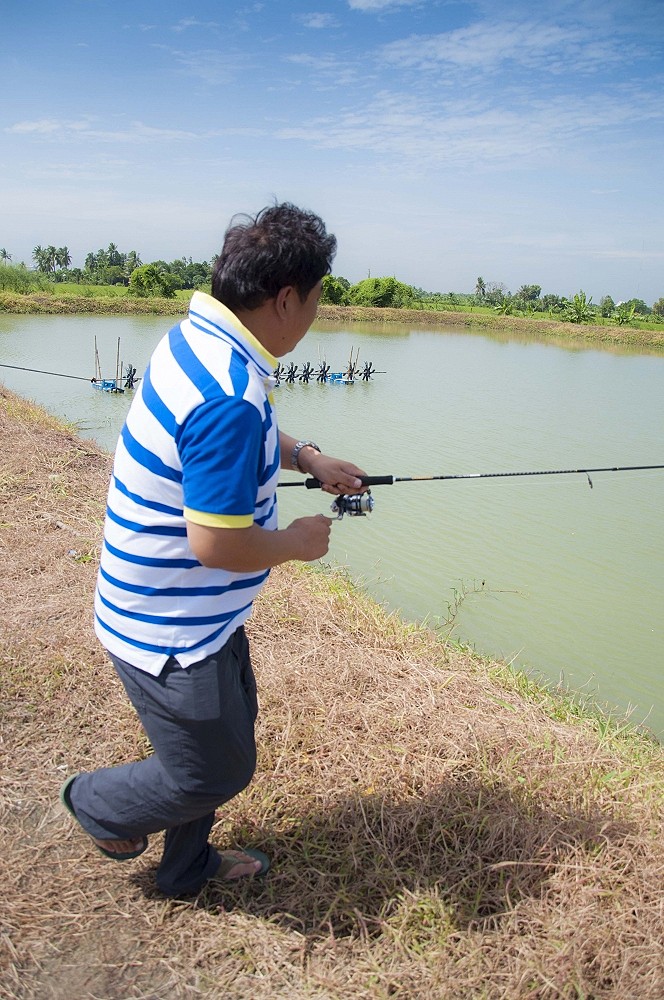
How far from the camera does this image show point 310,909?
5.46ft

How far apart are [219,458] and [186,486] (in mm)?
87

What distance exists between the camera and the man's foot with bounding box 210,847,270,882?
171 cm

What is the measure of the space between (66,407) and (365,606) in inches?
375

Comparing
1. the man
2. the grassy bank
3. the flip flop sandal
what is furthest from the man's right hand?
the grassy bank

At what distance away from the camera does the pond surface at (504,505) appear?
4344mm

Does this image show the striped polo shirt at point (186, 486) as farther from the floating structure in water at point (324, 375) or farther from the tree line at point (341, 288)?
the tree line at point (341, 288)

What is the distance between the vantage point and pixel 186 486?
120cm

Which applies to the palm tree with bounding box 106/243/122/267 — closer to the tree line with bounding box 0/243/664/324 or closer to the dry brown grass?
the tree line with bounding box 0/243/664/324

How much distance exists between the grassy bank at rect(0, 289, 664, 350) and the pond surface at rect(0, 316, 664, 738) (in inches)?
483

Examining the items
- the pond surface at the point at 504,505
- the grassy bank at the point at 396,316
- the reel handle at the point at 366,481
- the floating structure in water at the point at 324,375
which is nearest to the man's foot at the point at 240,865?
the reel handle at the point at 366,481

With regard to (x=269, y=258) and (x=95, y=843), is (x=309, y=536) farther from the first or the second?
(x=95, y=843)

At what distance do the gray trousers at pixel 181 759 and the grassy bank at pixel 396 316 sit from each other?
31.3 metres

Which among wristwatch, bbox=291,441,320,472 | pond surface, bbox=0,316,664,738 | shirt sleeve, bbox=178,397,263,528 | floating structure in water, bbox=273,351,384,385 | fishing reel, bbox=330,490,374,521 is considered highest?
shirt sleeve, bbox=178,397,263,528

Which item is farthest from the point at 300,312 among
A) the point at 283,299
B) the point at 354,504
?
the point at 354,504
